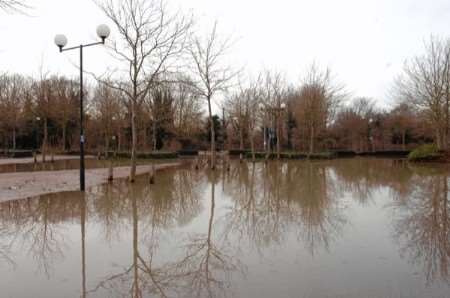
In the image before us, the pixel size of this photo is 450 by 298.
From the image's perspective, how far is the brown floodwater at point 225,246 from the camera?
4133mm

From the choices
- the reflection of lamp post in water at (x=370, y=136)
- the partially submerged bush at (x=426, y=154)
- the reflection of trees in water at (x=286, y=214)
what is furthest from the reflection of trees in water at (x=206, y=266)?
the reflection of lamp post in water at (x=370, y=136)

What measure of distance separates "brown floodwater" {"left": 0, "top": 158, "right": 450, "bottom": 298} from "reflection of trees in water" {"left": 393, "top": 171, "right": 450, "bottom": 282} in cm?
3

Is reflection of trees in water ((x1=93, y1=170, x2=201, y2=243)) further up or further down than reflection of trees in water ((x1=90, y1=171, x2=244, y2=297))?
further up

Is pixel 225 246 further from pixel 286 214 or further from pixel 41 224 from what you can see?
pixel 41 224

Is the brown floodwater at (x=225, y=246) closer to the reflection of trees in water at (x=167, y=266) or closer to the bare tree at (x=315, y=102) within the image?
the reflection of trees in water at (x=167, y=266)

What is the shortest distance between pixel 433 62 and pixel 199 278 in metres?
33.6

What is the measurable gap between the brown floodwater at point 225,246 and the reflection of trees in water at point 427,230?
0.03m

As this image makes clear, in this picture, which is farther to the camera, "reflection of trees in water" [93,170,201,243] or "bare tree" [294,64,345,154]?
"bare tree" [294,64,345,154]

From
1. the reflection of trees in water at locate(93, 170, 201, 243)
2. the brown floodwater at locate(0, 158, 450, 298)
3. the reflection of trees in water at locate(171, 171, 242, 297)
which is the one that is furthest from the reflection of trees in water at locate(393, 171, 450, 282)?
the reflection of trees in water at locate(93, 170, 201, 243)

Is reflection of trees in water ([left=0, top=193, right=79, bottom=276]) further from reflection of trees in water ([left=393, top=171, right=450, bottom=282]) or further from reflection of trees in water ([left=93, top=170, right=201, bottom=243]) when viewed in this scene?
reflection of trees in water ([left=393, top=171, right=450, bottom=282])

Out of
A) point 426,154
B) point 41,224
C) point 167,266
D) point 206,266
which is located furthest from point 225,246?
point 426,154

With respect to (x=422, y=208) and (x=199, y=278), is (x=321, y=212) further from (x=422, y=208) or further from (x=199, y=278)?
(x=199, y=278)

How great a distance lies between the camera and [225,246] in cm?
585

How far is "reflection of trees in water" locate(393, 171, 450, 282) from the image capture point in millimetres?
4922
